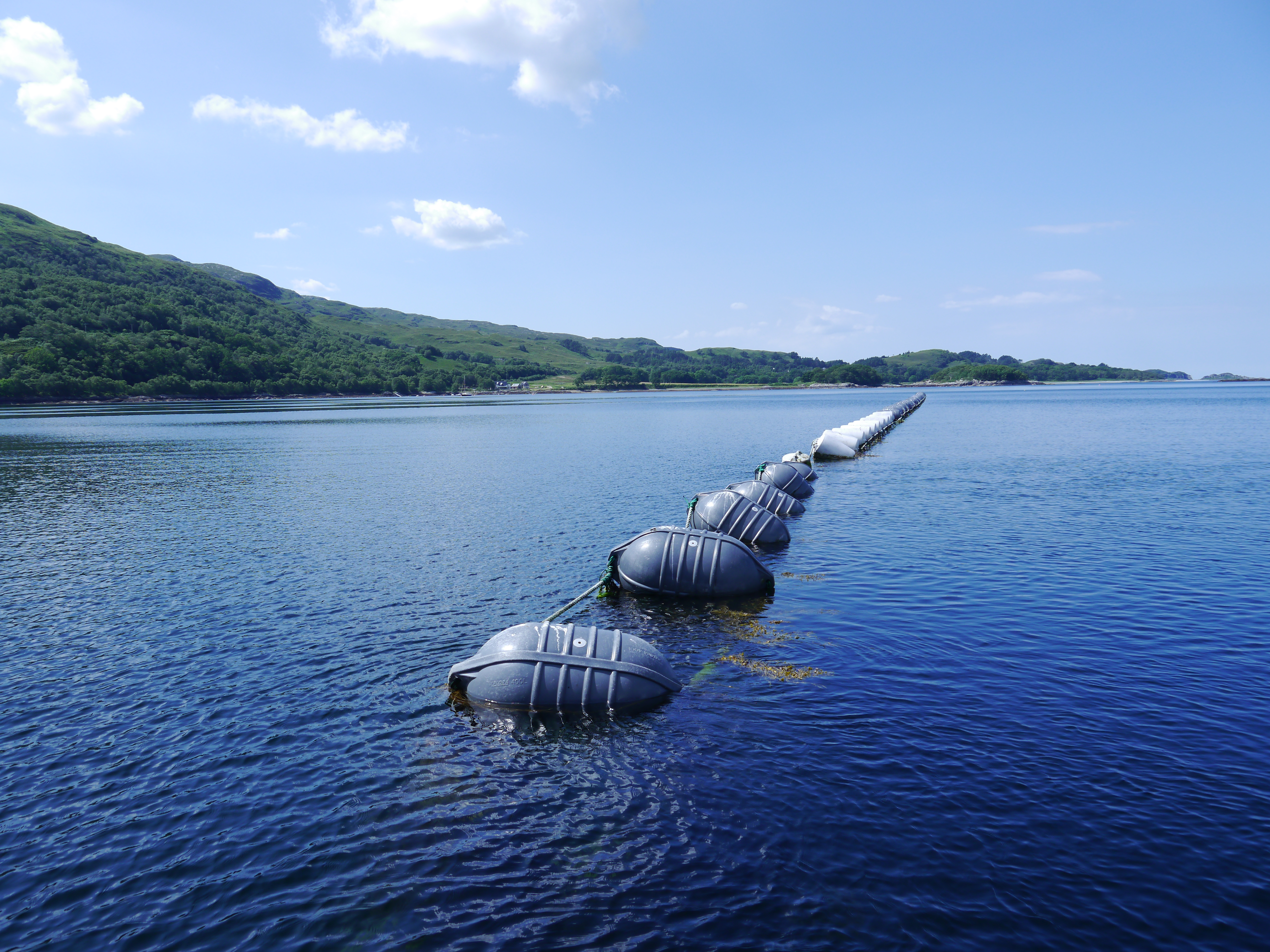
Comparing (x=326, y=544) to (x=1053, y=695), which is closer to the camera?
(x=1053, y=695)

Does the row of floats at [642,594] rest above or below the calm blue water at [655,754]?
above

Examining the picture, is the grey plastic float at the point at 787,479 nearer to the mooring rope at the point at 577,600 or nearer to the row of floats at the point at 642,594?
the row of floats at the point at 642,594

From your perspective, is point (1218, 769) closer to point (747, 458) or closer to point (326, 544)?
point (326, 544)

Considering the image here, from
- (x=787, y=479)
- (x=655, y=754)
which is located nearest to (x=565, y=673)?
(x=655, y=754)

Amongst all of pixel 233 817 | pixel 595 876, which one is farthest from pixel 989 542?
pixel 233 817

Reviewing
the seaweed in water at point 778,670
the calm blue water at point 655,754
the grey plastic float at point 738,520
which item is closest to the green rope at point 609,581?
the calm blue water at point 655,754

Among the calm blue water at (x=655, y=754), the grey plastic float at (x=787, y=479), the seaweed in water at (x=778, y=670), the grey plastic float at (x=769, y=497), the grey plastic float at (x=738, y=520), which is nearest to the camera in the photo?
the calm blue water at (x=655, y=754)
